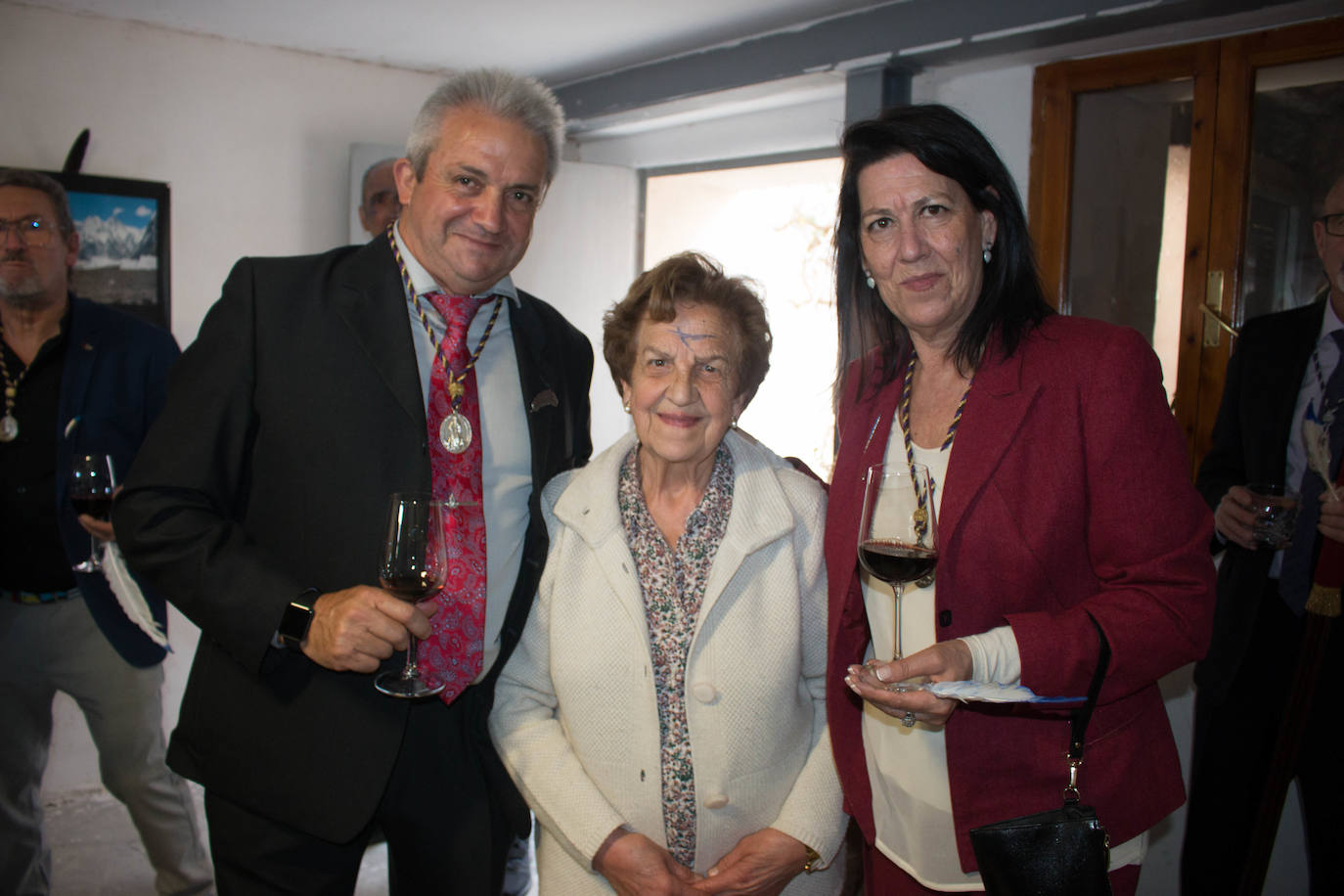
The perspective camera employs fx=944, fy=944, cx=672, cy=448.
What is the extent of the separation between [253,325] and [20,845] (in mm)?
2417

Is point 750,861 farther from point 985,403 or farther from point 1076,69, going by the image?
point 1076,69

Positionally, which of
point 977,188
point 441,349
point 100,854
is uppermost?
point 977,188

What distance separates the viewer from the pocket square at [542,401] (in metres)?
2.03

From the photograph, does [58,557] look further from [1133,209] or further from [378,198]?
[1133,209]

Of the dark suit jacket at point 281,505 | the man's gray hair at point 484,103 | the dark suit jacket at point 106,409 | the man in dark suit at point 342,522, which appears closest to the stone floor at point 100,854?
the dark suit jacket at point 106,409

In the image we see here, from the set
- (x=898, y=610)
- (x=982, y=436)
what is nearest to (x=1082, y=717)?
(x=898, y=610)

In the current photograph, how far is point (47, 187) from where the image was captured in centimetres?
319

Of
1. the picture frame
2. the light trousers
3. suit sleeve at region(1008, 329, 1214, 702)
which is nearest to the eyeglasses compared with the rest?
the light trousers

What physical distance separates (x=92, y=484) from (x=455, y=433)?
1.39 m

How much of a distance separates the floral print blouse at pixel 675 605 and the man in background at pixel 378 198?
11.3 ft

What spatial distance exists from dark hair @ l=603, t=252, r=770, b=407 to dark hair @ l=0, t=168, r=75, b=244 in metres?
2.35

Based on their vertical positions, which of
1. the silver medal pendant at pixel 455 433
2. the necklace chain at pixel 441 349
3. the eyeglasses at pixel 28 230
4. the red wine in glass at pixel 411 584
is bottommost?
the red wine in glass at pixel 411 584

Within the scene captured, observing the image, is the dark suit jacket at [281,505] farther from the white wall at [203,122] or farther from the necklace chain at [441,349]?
the white wall at [203,122]

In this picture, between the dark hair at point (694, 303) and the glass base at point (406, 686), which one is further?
the dark hair at point (694, 303)
